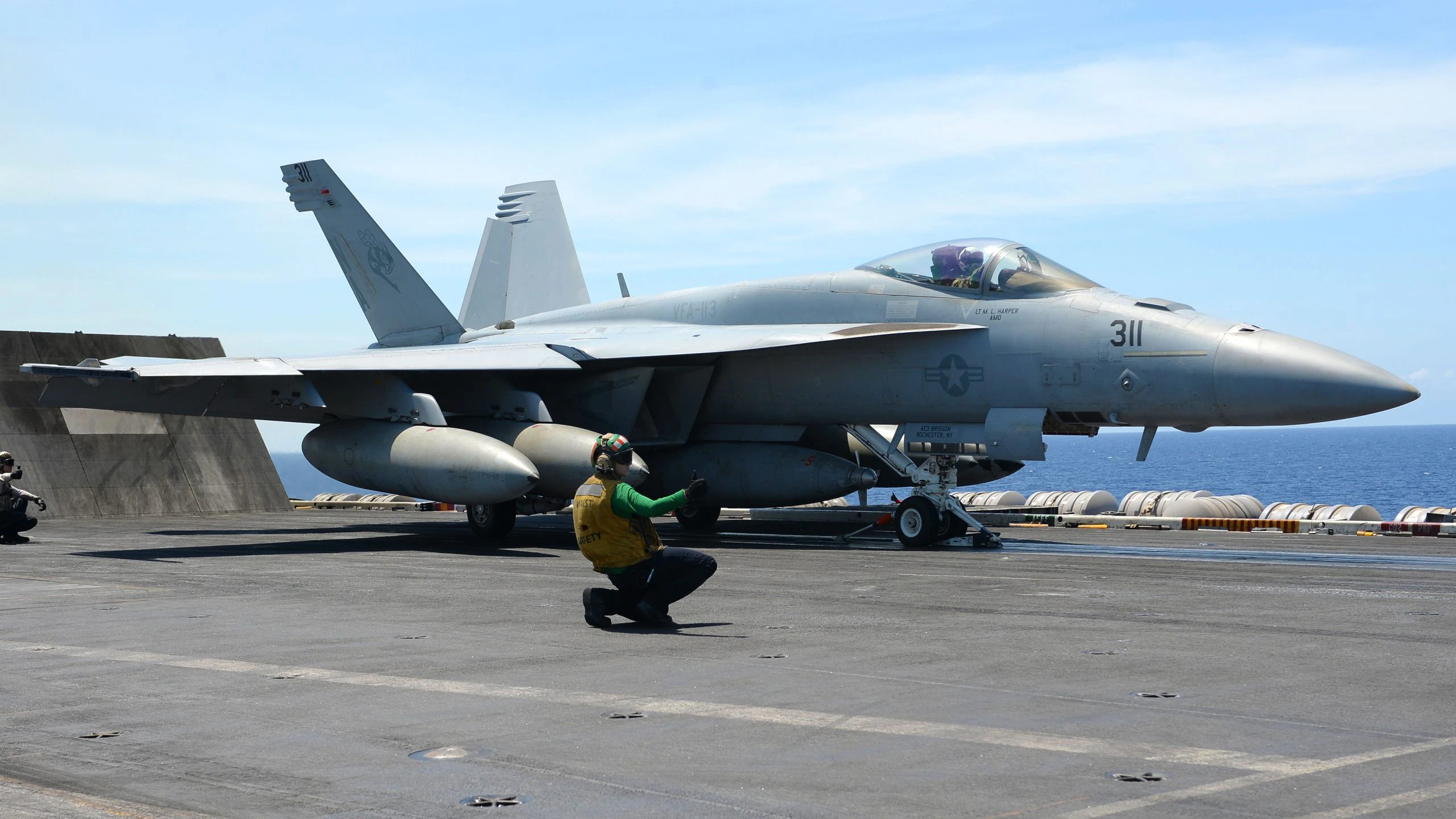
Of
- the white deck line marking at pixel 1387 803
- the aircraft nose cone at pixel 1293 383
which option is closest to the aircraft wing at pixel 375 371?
the aircraft nose cone at pixel 1293 383

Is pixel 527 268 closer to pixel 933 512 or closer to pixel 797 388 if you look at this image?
pixel 797 388

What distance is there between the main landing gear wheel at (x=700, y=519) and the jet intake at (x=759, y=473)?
108cm

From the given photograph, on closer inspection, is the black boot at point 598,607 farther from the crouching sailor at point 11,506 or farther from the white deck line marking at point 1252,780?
the crouching sailor at point 11,506

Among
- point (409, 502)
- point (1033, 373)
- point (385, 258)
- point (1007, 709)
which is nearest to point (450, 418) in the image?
point (385, 258)

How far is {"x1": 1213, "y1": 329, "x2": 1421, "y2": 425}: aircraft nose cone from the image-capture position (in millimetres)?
14414

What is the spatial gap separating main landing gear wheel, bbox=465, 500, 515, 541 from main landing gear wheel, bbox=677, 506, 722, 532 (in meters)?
2.76

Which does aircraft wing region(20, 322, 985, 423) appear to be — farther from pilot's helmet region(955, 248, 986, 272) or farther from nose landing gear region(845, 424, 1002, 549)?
nose landing gear region(845, 424, 1002, 549)

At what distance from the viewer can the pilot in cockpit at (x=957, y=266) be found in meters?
17.3

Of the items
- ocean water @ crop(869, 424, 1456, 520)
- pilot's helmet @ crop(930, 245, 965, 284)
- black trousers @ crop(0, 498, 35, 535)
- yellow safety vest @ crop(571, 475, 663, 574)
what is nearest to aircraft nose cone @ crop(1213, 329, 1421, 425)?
pilot's helmet @ crop(930, 245, 965, 284)

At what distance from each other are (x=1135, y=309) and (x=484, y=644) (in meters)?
10.2

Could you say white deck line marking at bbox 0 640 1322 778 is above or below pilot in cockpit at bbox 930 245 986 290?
below

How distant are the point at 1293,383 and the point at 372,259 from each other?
1503 cm

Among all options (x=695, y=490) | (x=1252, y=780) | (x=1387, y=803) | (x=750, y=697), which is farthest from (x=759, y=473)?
(x=1387, y=803)

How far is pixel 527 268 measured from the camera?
27.5 m
